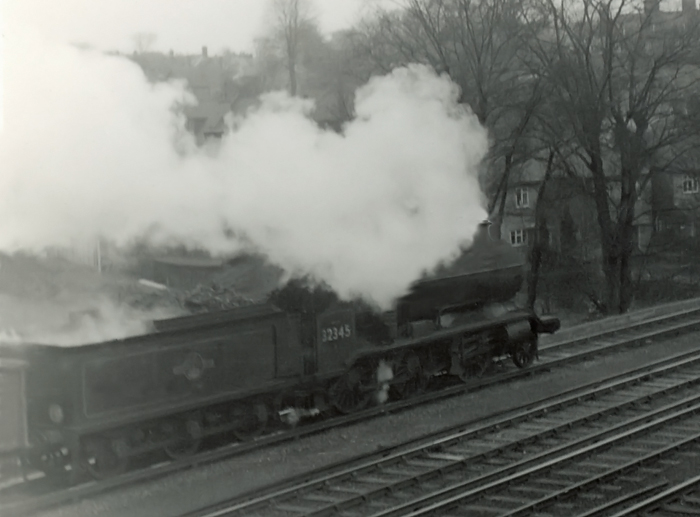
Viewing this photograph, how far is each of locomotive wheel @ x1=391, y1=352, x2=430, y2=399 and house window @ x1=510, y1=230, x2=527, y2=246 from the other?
17.4m

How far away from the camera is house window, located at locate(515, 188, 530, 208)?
28.7 meters

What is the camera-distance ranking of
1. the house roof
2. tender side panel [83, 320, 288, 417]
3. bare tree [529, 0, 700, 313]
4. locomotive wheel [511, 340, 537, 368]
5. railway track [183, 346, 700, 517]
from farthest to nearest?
bare tree [529, 0, 700, 313] < locomotive wheel [511, 340, 537, 368] < the house roof < tender side panel [83, 320, 288, 417] < railway track [183, 346, 700, 517]

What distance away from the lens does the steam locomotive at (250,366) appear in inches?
355

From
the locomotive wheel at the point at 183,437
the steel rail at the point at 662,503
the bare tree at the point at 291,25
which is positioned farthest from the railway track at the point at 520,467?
the bare tree at the point at 291,25

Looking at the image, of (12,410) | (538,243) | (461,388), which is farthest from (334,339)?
(538,243)

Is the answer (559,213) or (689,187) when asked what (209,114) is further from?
(689,187)

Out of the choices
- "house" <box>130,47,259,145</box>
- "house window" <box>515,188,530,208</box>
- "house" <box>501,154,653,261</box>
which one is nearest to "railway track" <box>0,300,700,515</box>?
"house" <box>130,47,259,145</box>

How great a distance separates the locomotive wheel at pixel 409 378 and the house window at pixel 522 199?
16.0 m

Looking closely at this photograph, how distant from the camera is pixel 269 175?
35.3ft

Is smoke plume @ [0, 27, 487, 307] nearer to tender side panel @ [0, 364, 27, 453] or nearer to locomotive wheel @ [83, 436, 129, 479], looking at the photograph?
tender side panel @ [0, 364, 27, 453]

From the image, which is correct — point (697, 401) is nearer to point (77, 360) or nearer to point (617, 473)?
point (617, 473)

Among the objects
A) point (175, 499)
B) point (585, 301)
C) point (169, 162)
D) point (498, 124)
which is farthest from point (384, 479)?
point (585, 301)

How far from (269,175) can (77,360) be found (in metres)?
3.18

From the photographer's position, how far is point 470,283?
13.4 metres
